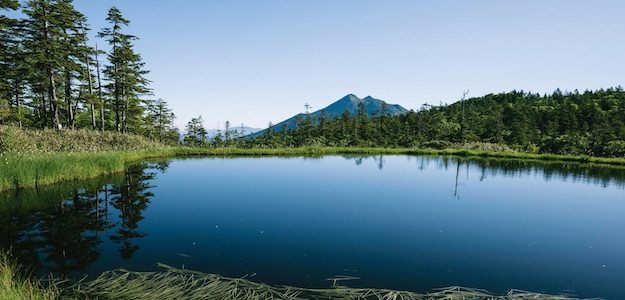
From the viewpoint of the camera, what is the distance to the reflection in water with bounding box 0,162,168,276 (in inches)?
292

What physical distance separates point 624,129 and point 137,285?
75.3 meters

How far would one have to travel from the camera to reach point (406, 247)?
8.81 meters

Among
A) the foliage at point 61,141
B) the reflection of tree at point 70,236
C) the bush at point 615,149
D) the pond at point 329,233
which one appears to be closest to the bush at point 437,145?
the bush at point 615,149

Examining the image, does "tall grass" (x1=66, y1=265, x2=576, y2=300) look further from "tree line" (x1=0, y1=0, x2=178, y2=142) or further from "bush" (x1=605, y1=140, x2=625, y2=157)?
"bush" (x1=605, y1=140, x2=625, y2=157)

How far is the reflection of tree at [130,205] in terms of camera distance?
8.65 meters

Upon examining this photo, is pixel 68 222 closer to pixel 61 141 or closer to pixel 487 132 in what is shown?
pixel 61 141

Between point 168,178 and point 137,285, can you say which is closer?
point 137,285

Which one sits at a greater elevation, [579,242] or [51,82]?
[51,82]

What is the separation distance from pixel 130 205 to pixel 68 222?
2.64 meters

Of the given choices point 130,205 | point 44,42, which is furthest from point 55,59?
point 130,205

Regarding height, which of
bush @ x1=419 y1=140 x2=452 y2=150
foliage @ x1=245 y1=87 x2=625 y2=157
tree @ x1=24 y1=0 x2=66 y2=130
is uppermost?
tree @ x1=24 y1=0 x2=66 y2=130

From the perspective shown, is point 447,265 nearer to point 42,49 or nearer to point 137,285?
point 137,285

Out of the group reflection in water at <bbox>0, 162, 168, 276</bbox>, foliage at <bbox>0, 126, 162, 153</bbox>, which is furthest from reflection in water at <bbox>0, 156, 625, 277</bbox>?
foliage at <bbox>0, 126, 162, 153</bbox>

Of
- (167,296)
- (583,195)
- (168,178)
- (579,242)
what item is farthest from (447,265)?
(168,178)
